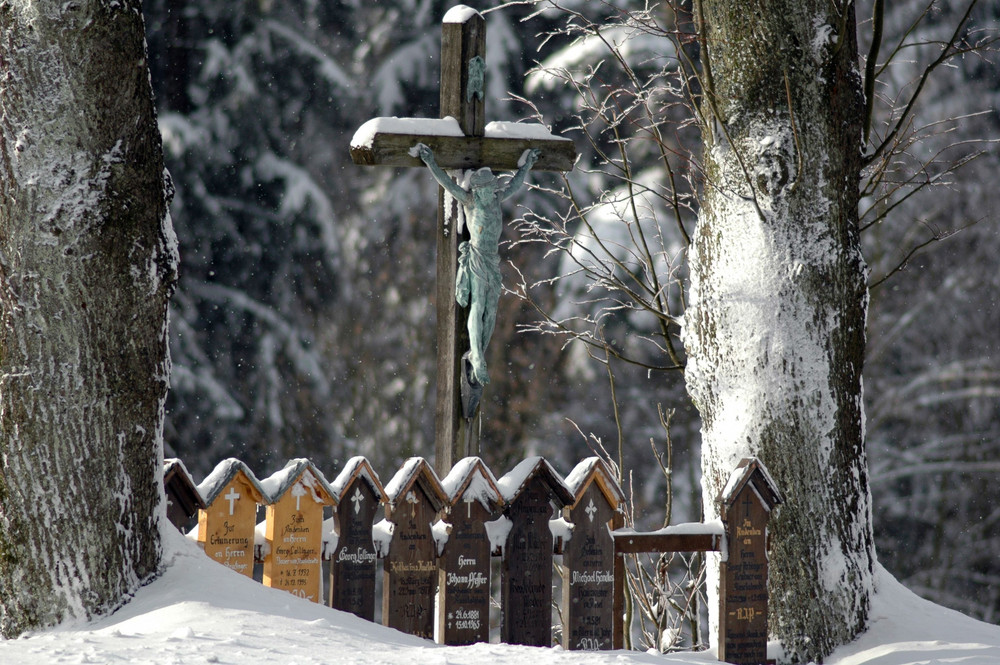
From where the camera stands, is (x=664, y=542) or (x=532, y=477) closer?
(x=532, y=477)

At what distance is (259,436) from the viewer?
13.0 metres

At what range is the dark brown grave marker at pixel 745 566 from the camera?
4.05 meters

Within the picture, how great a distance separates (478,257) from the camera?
15.8 feet

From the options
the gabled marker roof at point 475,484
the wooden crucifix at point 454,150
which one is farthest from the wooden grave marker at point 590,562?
the wooden crucifix at point 454,150

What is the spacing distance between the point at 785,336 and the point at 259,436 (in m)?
9.59

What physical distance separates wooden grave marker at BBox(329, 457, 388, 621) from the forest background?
7982 mm

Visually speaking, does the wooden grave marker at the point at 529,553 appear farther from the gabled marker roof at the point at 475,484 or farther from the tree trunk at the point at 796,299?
the tree trunk at the point at 796,299

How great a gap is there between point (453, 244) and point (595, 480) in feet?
4.89

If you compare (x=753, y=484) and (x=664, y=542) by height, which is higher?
(x=753, y=484)

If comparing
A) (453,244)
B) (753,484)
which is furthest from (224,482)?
(753,484)

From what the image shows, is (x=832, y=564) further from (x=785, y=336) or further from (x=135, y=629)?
(x=135, y=629)

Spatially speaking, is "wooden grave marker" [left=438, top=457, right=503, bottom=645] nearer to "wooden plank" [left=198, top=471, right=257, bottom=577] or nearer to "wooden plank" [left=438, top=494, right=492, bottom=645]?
"wooden plank" [left=438, top=494, right=492, bottom=645]

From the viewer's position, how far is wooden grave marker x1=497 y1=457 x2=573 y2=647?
12.6 feet

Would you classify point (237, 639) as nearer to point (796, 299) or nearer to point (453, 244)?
point (453, 244)
